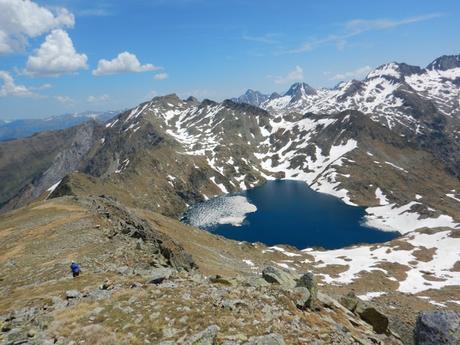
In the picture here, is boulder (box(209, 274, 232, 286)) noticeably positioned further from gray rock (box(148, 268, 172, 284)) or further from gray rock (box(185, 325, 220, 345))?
gray rock (box(185, 325, 220, 345))

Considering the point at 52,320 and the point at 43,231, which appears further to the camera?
the point at 43,231

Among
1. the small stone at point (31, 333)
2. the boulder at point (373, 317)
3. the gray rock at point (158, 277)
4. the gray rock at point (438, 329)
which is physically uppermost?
the small stone at point (31, 333)

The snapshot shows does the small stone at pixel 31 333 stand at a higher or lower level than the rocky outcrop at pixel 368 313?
higher

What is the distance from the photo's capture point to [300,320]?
2012 centimetres

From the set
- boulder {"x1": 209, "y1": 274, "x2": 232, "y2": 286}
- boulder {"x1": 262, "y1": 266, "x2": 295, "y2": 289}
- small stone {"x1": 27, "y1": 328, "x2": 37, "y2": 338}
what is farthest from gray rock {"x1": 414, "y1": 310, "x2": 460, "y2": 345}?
small stone {"x1": 27, "y1": 328, "x2": 37, "y2": 338}

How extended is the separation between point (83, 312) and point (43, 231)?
34.3 meters

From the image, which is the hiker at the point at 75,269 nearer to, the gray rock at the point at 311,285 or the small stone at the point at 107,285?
the small stone at the point at 107,285

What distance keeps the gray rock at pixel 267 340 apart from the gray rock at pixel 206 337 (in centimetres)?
155

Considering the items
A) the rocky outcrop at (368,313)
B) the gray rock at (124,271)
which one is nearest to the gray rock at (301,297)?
the rocky outcrop at (368,313)

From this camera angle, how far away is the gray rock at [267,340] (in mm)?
17062

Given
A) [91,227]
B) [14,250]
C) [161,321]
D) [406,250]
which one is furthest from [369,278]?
[161,321]

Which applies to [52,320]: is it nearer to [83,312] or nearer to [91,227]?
[83,312]

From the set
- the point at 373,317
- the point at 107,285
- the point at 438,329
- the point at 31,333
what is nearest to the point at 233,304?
the point at 107,285

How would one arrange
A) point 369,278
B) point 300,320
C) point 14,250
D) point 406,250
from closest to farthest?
point 300,320 → point 14,250 → point 369,278 → point 406,250
